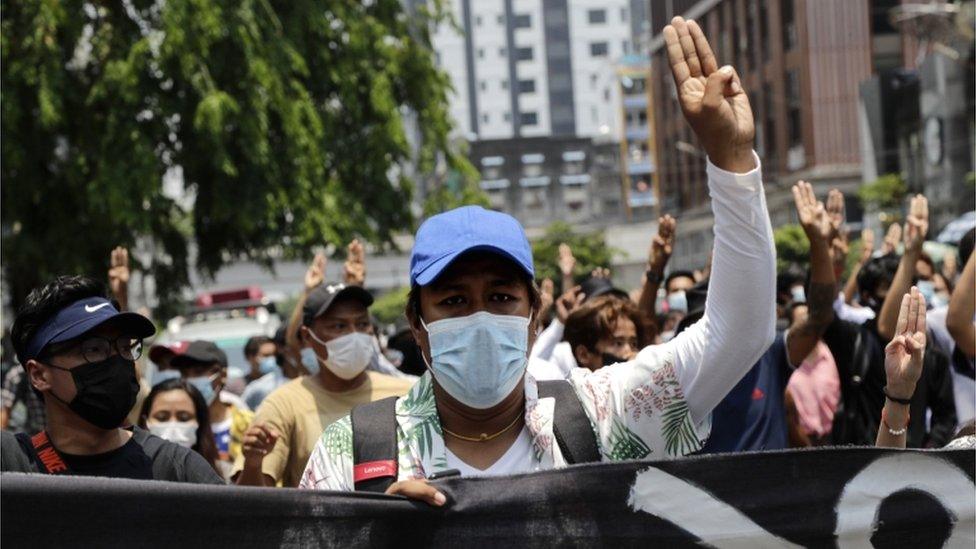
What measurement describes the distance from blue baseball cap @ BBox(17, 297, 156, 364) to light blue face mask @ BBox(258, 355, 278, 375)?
7.16 metres

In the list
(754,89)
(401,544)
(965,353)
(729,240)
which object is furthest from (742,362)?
(754,89)

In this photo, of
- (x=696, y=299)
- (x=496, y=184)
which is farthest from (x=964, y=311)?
(x=496, y=184)

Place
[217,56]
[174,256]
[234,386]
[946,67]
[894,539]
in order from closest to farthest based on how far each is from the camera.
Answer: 1. [894,539]
2. [234,386]
3. [217,56]
4. [174,256]
5. [946,67]

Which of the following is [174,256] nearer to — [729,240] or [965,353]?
[965,353]

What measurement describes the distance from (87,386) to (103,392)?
0.04 m

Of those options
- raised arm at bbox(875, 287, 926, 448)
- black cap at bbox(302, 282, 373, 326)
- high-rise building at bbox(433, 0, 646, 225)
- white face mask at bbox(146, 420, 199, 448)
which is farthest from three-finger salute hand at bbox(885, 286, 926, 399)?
high-rise building at bbox(433, 0, 646, 225)

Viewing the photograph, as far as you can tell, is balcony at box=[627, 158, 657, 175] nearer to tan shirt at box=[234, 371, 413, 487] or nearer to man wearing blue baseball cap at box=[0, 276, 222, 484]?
tan shirt at box=[234, 371, 413, 487]

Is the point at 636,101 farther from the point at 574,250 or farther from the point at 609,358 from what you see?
the point at 609,358

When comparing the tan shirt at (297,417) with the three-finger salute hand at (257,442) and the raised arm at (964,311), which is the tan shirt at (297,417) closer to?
the three-finger salute hand at (257,442)

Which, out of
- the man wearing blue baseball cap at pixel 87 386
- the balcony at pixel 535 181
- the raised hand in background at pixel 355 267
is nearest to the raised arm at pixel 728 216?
the man wearing blue baseball cap at pixel 87 386

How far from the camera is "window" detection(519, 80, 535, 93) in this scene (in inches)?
4658

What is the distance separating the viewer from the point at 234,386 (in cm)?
1379

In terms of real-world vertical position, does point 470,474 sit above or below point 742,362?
below

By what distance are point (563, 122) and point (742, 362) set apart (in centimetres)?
11735
